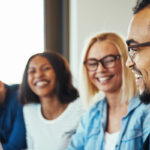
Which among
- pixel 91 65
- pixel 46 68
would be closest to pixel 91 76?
pixel 91 65

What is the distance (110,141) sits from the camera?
2.11ft

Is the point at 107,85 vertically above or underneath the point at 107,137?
above

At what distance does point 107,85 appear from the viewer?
67cm

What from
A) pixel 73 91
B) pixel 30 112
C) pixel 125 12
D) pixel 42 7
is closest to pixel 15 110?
pixel 30 112

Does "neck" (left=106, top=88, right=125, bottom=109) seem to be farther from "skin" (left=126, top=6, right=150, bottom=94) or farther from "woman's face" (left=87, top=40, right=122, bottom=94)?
"skin" (left=126, top=6, right=150, bottom=94)

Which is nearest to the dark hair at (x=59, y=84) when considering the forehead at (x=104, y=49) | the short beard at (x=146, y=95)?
the forehead at (x=104, y=49)

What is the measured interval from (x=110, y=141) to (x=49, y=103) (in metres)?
0.21

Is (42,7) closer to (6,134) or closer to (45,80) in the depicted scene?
(45,80)

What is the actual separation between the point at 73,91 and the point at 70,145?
165 millimetres

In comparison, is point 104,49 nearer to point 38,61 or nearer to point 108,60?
point 108,60

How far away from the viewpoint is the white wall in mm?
630

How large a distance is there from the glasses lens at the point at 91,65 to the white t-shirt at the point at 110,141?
0.64ft

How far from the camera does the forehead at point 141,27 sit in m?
0.44

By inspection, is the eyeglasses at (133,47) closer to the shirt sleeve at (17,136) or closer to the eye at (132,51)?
the eye at (132,51)
